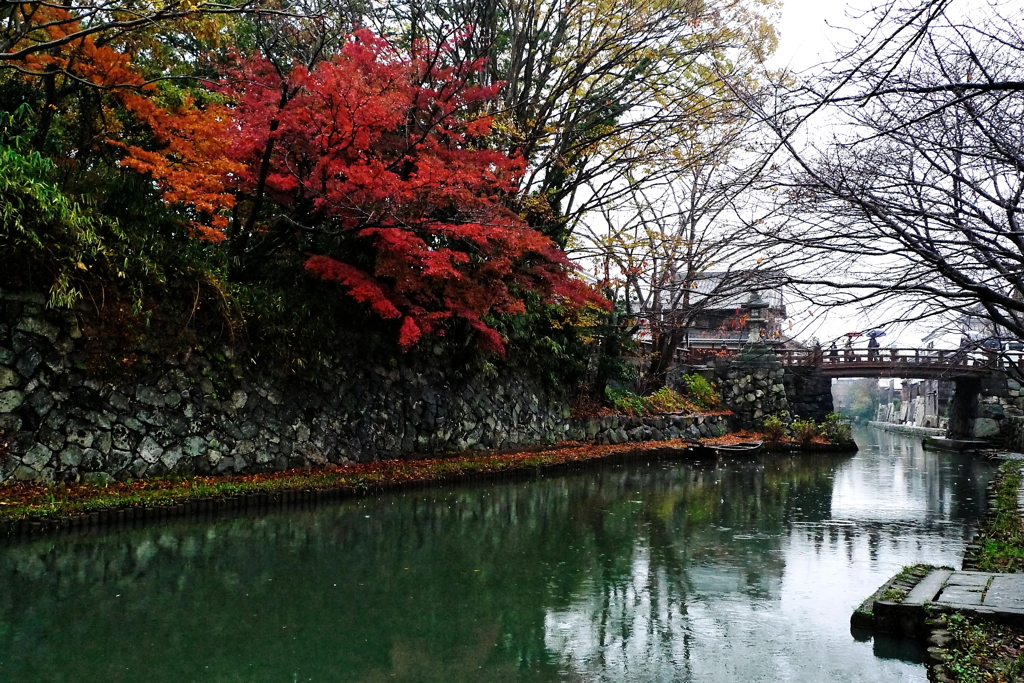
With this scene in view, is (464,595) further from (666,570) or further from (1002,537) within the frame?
(1002,537)

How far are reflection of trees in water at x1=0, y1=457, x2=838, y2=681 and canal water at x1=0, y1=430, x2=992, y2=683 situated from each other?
22 millimetres

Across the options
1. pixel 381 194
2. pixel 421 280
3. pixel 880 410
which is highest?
pixel 381 194

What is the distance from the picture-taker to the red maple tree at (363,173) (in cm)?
1029

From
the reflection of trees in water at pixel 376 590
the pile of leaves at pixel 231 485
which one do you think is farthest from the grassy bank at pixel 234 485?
the reflection of trees in water at pixel 376 590

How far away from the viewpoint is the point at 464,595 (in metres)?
6.04

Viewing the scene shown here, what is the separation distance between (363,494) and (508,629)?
5.94 metres

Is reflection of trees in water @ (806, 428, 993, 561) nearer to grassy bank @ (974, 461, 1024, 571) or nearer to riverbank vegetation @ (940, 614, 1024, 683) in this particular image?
grassy bank @ (974, 461, 1024, 571)

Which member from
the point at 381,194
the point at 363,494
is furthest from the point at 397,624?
the point at 381,194

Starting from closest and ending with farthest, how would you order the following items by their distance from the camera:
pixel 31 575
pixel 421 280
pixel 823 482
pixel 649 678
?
1. pixel 649 678
2. pixel 31 575
3. pixel 421 280
4. pixel 823 482

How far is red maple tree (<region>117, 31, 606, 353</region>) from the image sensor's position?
1029 cm

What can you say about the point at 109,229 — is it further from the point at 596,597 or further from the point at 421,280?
the point at 596,597

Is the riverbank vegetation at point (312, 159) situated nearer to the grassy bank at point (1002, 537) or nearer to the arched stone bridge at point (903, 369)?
the grassy bank at point (1002, 537)

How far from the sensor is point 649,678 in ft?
14.2

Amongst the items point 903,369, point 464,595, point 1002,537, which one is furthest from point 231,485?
point 903,369
